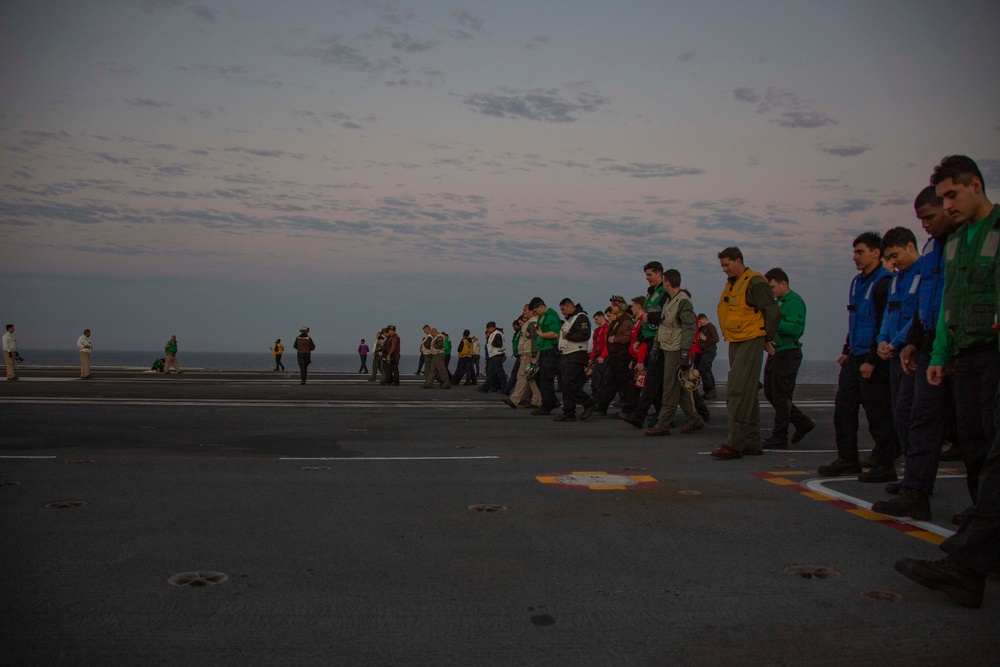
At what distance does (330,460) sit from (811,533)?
4520 millimetres

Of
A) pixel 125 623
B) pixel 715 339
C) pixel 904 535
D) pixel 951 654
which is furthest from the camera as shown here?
pixel 715 339

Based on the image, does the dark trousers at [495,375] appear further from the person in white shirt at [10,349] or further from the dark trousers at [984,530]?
the dark trousers at [984,530]

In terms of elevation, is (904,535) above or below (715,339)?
below

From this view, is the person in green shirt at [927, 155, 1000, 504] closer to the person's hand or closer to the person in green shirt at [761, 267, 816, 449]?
the person's hand

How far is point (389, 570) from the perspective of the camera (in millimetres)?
3561

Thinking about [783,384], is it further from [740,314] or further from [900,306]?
[900,306]

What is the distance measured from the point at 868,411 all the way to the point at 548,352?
6.93 meters

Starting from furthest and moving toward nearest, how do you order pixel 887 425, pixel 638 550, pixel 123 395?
pixel 123 395 < pixel 887 425 < pixel 638 550

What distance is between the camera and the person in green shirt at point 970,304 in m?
3.76

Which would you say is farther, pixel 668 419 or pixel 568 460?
pixel 668 419

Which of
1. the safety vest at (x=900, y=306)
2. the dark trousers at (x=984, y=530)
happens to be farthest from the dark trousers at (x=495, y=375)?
the dark trousers at (x=984, y=530)

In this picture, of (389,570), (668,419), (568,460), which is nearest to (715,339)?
(668,419)

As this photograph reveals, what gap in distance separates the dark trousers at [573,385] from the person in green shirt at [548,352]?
88 centimetres

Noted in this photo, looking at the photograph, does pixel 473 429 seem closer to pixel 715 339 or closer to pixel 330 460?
pixel 330 460
